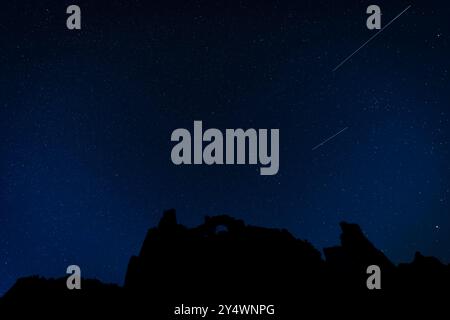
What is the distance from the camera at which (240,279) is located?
96.4ft

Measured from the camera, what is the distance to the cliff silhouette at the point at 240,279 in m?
27.0

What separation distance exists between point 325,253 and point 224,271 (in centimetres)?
1093

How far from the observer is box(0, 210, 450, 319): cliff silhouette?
88.7ft

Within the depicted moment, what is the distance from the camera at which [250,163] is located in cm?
1284

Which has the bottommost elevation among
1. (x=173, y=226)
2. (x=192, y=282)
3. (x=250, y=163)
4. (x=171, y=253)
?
(x=192, y=282)
